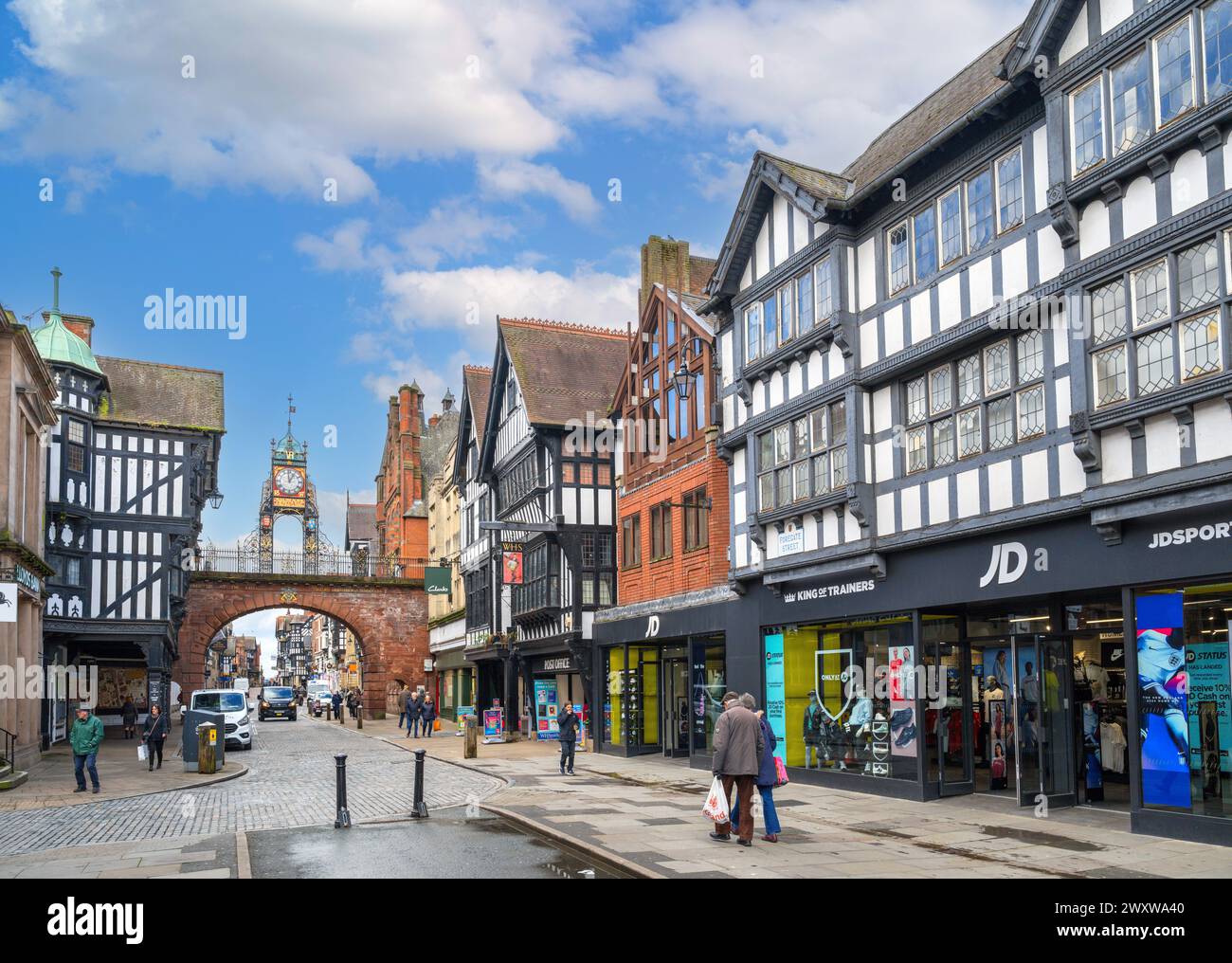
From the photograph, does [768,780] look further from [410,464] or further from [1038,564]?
[410,464]

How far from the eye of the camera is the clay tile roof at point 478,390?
44.4m

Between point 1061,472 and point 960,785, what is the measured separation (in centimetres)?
568

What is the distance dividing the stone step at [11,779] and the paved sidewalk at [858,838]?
9.57 m

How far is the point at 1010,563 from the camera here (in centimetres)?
1491

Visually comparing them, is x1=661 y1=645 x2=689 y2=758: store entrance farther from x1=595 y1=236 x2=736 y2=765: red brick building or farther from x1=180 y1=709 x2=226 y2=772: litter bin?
x1=180 y1=709 x2=226 y2=772: litter bin

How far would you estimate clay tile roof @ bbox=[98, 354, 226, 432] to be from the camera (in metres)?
40.6

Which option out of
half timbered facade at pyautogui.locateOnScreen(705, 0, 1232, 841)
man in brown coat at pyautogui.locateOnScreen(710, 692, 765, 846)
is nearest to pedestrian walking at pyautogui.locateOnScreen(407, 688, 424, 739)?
half timbered facade at pyautogui.locateOnScreen(705, 0, 1232, 841)

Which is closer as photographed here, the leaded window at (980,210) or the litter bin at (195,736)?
the leaded window at (980,210)

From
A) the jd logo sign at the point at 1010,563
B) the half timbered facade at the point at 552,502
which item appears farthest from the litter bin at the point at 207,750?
the jd logo sign at the point at 1010,563

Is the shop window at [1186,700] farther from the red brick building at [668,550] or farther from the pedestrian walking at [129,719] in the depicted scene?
the pedestrian walking at [129,719]

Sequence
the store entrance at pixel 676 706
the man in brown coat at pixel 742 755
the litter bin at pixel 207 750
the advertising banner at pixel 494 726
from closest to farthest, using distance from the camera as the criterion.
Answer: the man in brown coat at pixel 742 755 → the litter bin at pixel 207 750 → the store entrance at pixel 676 706 → the advertising banner at pixel 494 726

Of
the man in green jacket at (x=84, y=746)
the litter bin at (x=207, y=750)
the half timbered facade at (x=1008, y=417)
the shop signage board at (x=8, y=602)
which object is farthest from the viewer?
the litter bin at (x=207, y=750)

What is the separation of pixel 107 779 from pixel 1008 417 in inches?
767

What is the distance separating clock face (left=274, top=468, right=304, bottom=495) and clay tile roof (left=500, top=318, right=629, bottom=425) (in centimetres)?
6968
